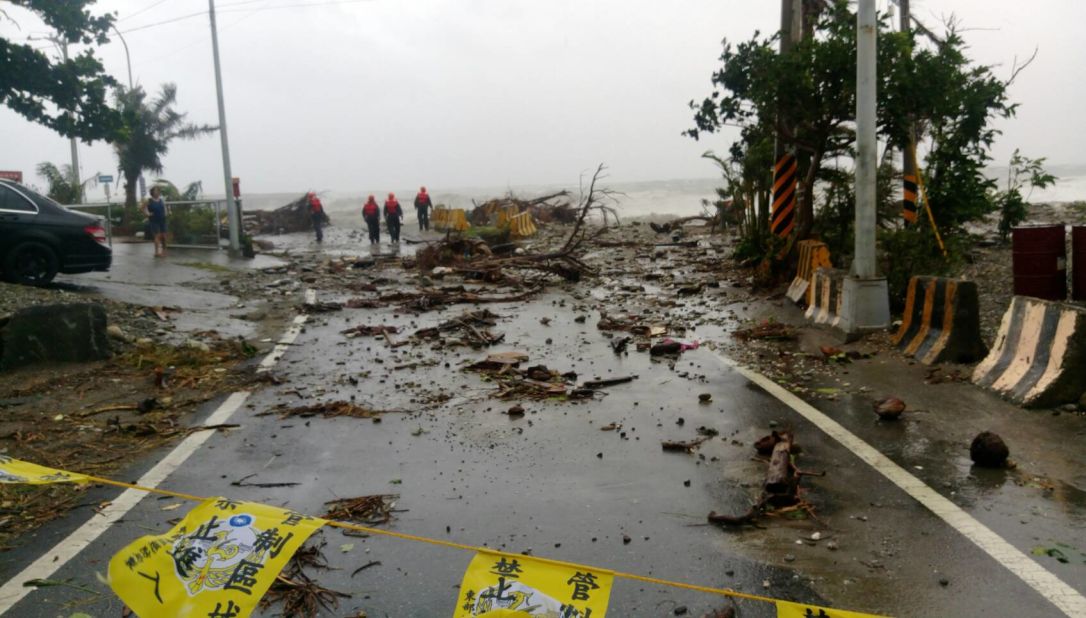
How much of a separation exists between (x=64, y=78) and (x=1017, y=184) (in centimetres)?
2045

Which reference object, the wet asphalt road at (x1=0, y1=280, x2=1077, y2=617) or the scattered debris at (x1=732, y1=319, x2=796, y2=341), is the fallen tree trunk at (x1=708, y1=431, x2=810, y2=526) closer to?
the wet asphalt road at (x1=0, y1=280, x2=1077, y2=617)

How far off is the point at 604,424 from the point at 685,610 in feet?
11.4

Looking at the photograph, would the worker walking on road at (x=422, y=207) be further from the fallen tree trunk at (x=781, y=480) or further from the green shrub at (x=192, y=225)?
the fallen tree trunk at (x=781, y=480)

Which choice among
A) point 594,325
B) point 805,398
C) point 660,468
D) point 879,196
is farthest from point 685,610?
point 879,196

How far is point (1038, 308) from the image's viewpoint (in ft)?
24.1

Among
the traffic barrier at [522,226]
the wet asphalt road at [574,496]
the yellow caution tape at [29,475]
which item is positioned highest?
the traffic barrier at [522,226]

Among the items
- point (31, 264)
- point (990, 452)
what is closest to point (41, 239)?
point (31, 264)

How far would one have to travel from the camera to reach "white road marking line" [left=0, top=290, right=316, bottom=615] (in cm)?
427

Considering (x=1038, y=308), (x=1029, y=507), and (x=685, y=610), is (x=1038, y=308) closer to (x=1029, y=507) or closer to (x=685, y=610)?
(x=1029, y=507)

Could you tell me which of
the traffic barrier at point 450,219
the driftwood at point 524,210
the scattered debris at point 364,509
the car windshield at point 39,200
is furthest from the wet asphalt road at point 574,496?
the driftwood at point 524,210

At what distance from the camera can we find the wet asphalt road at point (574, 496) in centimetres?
405

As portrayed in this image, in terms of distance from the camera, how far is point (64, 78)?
20.1 m

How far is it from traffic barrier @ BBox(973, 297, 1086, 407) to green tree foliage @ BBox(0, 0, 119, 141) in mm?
20202

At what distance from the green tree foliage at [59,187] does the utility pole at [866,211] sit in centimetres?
3605
